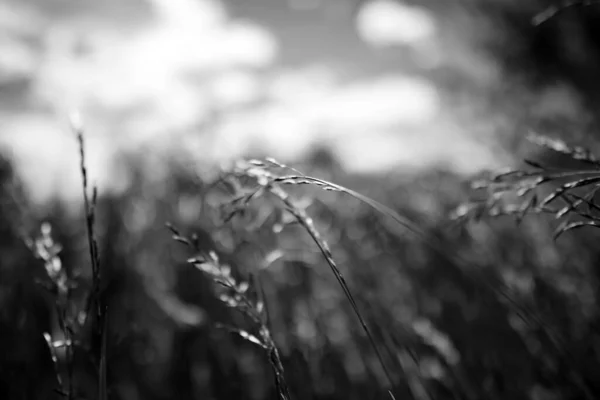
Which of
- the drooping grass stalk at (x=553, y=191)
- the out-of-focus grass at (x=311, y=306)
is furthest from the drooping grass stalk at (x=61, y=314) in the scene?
the drooping grass stalk at (x=553, y=191)

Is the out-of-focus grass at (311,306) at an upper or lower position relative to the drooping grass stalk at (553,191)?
lower

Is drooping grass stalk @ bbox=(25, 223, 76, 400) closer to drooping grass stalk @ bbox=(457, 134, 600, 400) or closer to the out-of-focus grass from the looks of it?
the out-of-focus grass

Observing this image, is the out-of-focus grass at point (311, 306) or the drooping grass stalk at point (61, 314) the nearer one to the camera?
the drooping grass stalk at point (61, 314)

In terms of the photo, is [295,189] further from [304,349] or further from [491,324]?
[491,324]

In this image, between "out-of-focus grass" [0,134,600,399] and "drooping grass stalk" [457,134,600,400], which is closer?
"drooping grass stalk" [457,134,600,400]

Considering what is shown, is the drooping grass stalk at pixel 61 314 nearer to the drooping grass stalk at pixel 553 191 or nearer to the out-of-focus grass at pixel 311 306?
the out-of-focus grass at pixel 311 306

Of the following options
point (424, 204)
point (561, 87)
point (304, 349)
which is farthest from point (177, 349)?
point (561, 87)

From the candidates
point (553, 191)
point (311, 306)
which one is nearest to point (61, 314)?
point (553, 191)

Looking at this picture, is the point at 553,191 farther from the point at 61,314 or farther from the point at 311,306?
the point at 311,306

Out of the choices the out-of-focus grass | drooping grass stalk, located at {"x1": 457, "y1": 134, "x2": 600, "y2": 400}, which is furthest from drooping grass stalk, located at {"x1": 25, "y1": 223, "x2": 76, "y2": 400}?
drooping grass stalk, located at {"x1": 457, "y1": 134, "x2": 600, "y2": 400}
